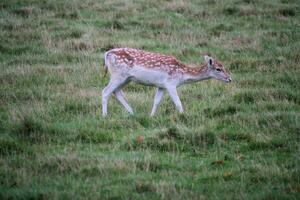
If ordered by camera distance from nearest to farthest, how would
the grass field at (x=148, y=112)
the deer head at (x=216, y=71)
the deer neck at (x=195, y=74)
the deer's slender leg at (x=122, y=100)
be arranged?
1. the grass field at (x=148, y=112)
2. the deer's slender leg at (x=122, y=100)
3. the deer neck at (x=195, y=74)
4. the deer head at (x=216, y=71)

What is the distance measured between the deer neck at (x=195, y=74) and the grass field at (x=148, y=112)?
0.45 m

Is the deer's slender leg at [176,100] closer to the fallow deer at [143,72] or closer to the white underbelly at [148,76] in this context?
the fallow deer at [143,72]

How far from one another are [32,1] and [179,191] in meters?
15.2

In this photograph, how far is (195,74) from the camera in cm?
1059

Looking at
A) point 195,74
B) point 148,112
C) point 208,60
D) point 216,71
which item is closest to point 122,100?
point 148,112

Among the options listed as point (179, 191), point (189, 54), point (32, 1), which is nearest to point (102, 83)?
point (189, 54)

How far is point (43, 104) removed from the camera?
10.2 m

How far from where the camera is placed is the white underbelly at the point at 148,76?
1015 centimetres

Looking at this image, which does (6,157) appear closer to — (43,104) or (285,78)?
(43,104)

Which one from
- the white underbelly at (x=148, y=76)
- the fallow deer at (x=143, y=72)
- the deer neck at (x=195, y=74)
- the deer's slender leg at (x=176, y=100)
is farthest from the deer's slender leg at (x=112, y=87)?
the deer neck at (x=195, y=74)

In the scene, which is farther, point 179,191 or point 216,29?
point 216,29

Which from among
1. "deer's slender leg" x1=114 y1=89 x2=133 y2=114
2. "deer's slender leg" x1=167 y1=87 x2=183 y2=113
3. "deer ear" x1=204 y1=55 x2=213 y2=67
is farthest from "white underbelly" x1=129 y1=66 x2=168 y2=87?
"deer ear" x1=204 y1=55 x2=213 y2=67

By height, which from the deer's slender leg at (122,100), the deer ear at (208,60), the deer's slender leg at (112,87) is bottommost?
the deer's slender leg at (122,100)

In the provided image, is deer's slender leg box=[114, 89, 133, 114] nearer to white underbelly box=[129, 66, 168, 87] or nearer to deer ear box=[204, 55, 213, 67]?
white underbelly box=[129, 66, 168, 87]
